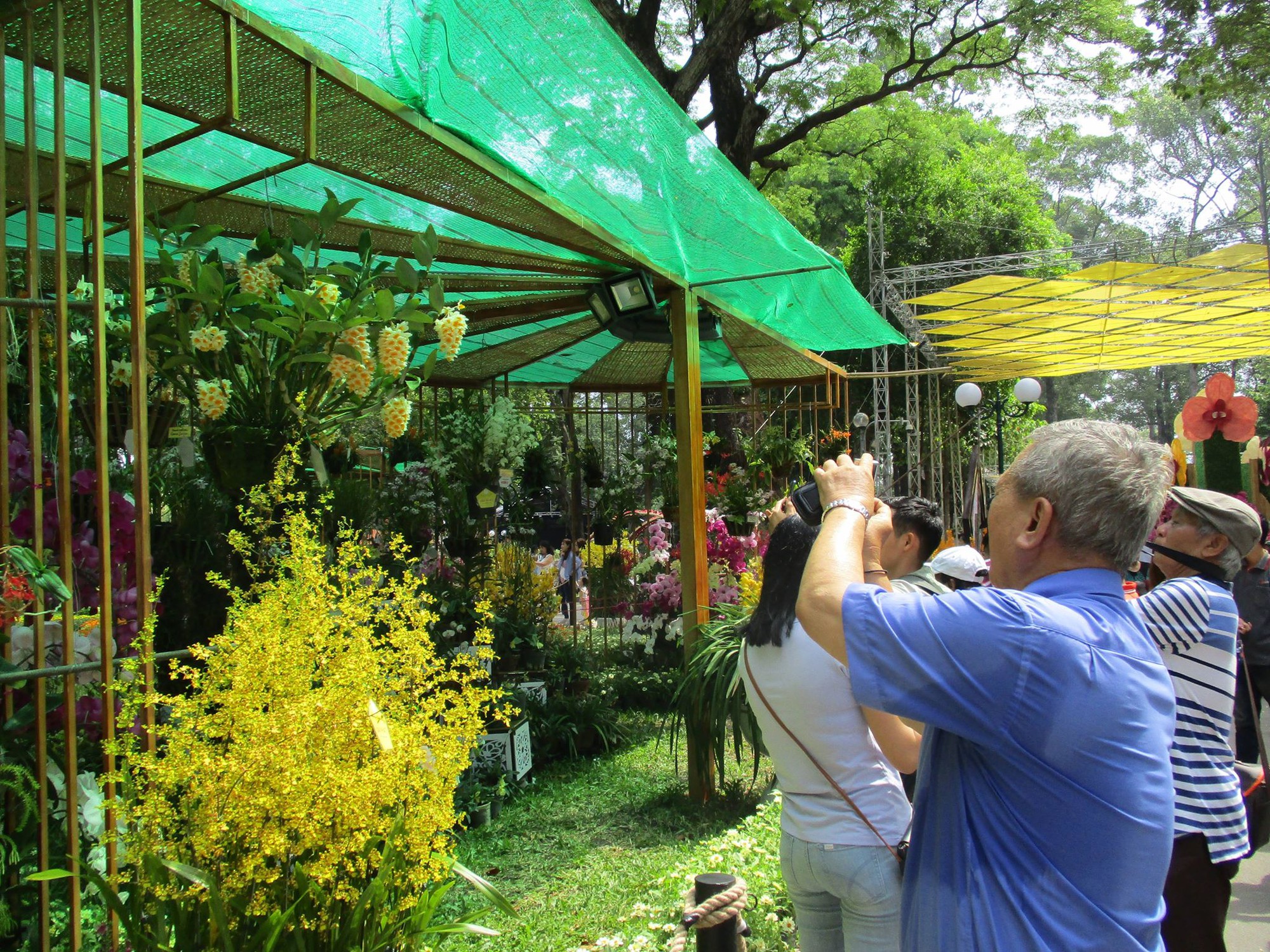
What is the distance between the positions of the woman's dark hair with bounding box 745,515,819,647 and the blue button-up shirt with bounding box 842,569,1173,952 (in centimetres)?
81

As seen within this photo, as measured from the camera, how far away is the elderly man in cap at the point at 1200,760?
6.86 feet

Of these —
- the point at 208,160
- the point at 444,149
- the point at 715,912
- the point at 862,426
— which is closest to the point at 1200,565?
the point at 715,912

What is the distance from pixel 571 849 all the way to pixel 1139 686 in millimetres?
3076

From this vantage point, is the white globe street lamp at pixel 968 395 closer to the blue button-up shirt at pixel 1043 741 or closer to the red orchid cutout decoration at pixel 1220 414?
the red orchid cutout decoration at pixel 1220 414

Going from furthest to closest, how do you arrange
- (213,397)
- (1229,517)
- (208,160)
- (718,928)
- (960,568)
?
(960,568) → (208,160) → (1229,517) → (718,928) → (213,397)

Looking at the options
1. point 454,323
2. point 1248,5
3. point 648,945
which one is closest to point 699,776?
point 648,945

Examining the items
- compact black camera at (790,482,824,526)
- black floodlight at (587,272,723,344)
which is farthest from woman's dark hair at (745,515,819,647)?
black floodlight at (587,272,723,344)

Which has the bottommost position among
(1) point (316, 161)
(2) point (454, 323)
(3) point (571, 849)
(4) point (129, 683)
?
(3) point (571, 849)

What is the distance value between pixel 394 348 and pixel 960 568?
2593 millimetres

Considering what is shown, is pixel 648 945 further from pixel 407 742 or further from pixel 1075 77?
pixel 1075 77

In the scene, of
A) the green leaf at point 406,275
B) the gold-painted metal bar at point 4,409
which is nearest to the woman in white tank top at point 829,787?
the green leaf at point 406,275

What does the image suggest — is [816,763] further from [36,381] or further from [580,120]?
[580,120]

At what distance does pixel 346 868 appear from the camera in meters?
1.48

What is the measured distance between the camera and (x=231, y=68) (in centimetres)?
174
